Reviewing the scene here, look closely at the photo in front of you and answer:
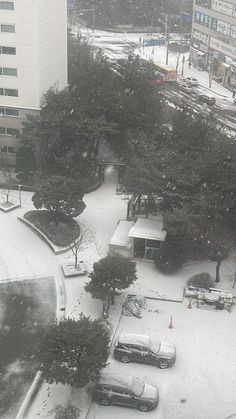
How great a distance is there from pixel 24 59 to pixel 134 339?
22680mm

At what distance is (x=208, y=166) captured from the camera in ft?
85.6

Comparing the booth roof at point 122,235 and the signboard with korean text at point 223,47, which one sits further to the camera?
the signboard with korean text at point 223,47

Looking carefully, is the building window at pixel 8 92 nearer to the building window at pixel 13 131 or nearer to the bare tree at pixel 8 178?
the building window at pixel 13 131

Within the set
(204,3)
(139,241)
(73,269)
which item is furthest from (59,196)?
(204,3)

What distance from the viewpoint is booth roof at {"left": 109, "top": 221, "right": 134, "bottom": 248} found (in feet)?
87.4

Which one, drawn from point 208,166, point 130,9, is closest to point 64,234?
point 208,166

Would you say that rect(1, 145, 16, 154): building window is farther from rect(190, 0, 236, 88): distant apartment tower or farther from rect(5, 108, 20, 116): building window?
rect(190, 0, 236, 88): distant apartment tower

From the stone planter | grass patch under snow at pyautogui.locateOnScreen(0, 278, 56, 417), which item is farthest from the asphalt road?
grass patch under snow at pyautogui.locateOnScreen(0, 278, 56, 417)

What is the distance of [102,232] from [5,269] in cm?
620

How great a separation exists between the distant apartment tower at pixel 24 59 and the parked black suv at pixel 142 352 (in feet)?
66.8

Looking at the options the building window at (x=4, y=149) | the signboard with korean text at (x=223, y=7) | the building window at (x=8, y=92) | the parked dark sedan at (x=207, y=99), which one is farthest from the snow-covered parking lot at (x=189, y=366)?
the signboard with korean text at (x=223, y=7)

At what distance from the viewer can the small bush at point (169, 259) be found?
25656 mm

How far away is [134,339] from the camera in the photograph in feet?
66.3

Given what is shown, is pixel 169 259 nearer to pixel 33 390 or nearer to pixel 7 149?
pixel 33 390
